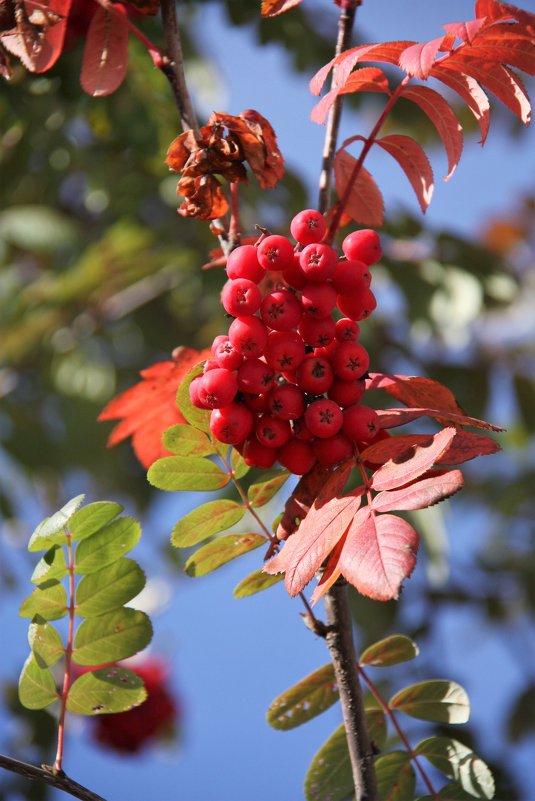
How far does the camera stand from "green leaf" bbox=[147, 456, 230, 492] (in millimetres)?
910

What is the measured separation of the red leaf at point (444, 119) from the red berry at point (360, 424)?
245mm

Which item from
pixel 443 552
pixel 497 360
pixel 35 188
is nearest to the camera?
pixel 443 552

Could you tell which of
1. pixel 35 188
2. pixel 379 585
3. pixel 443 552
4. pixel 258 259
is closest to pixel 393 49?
pixel 258 259

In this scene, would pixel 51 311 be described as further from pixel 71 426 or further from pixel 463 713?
pixel 463 713

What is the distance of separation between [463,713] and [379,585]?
15.4 inches

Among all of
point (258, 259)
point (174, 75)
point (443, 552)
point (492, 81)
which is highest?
point (174, 75)

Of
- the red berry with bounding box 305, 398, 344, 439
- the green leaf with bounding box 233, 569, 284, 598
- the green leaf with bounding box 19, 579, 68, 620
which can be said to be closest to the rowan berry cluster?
the red berry with bounding box 305, 398, 344, 439

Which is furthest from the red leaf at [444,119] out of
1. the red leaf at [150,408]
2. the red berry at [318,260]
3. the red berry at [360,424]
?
the red leaf at [150,408]

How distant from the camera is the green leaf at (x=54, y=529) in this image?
0.83 metres

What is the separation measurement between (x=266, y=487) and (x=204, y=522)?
0.07m

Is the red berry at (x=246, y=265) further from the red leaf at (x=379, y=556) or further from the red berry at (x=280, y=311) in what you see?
the red leaf at (x=379, y=556)

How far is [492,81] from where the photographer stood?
900 millimetres

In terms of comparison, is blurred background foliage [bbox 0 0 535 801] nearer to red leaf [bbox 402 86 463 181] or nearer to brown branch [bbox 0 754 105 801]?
red leaf [bbox 402 86 463 181]

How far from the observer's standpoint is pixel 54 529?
83 centimetres
